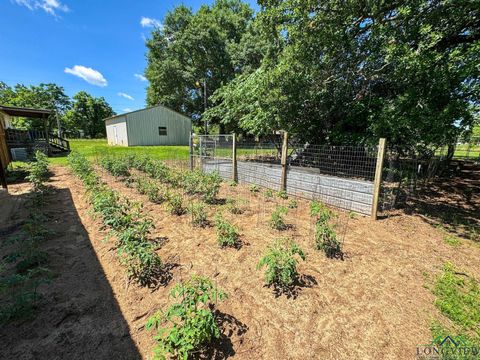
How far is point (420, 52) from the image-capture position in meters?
4.99

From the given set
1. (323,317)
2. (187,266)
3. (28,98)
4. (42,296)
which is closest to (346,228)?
(323,317)

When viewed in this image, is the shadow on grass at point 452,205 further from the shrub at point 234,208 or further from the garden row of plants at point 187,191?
the garden row of plants at point 187,191

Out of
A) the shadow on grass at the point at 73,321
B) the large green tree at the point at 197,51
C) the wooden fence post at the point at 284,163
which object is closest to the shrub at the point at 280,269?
the shadow on grass at the point at 73,321

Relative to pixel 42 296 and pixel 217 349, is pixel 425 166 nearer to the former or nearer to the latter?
pixel 217 349

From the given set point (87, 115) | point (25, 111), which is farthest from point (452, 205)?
point (87, 115)

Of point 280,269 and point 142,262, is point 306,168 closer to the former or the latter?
point 280,269

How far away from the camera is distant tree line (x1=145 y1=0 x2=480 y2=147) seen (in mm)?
4852

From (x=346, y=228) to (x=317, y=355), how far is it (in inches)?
103

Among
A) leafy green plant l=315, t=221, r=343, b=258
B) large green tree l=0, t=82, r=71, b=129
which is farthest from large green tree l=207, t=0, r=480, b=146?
large green tree l=0, t=82, r=71, b=129

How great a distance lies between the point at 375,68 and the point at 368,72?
6.8 inches

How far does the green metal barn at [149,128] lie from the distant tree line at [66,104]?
25.3 m

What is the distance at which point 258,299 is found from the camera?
230 cm

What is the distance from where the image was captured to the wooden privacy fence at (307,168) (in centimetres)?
459

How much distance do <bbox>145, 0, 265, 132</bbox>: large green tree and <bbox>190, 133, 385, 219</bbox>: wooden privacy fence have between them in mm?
17383
